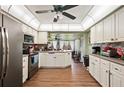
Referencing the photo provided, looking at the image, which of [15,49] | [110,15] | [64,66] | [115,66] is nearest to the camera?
[15,49]

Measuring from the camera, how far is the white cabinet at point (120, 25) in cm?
312

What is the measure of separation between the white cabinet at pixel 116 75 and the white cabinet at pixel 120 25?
63 cm

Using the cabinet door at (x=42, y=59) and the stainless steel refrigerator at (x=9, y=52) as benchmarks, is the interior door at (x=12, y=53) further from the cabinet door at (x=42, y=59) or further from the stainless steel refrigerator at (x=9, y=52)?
the cabinet door at (x=42, y=59)

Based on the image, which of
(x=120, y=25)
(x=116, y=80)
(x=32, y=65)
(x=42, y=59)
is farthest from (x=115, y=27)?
(x=42, y=59)

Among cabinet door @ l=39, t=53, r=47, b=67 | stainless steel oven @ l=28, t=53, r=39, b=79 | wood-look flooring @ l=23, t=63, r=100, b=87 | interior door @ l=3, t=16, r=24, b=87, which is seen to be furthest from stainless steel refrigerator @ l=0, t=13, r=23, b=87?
cabinet door @ l=39, t=53, r=47, b=67

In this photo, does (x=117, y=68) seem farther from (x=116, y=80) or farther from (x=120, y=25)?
(x=120, y=25)

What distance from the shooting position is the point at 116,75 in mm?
2836

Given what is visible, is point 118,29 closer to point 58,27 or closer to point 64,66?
point 64,66
